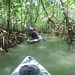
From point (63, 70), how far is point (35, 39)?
5.74 meters

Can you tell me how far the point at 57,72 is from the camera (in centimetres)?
354

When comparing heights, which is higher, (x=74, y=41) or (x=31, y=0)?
(x=31, y=0)

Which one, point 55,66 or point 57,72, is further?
point 55,66

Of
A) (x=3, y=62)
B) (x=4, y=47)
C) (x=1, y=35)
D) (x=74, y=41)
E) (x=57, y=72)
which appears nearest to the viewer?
(x=57, y=72)

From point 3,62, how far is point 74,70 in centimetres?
281

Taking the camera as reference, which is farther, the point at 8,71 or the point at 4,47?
the point at 4,47

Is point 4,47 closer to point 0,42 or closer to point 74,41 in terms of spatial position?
point 0,42

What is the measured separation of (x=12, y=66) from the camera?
407cm

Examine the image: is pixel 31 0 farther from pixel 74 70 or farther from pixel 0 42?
pixel 74 70

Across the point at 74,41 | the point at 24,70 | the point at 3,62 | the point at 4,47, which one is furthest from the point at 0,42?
the point at 74,41

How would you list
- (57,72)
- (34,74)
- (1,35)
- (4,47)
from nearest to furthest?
(34,74) < (57,72) < (1,35) < (4,47)

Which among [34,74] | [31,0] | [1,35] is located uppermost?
[31,0]

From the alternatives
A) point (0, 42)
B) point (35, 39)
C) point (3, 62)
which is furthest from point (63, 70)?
point (35, 39)

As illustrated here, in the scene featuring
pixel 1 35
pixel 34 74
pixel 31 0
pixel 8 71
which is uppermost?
pixel 31 0
